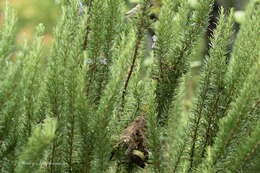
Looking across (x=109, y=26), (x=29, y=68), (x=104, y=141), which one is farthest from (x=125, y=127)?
(x=29, y=68)

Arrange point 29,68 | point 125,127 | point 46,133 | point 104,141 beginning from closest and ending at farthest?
1. point 46,133
2. point 29,68
3. point 104,141
4. point 125,127

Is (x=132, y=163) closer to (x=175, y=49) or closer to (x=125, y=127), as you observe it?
(x=125, y=127)

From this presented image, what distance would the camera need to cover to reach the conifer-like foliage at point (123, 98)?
2.56 feet

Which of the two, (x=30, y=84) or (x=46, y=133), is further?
(x=30, y=84)

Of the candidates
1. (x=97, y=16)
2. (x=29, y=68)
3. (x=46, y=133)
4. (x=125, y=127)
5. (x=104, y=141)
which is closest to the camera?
(x=46, y=133)

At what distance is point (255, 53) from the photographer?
94cm

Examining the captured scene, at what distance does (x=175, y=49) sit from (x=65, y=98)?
424 mm

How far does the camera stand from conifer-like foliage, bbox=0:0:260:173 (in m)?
0.78

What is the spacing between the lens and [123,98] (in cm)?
112

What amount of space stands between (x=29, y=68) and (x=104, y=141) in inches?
11.3

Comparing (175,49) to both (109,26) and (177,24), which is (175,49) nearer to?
(177,24)

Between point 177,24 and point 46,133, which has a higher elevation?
point 177,24

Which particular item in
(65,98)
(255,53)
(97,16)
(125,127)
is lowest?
(125,127)

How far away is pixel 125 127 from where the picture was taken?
1131 mm
